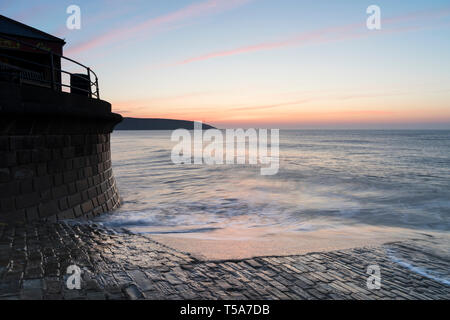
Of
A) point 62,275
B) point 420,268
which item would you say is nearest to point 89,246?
point 62,275

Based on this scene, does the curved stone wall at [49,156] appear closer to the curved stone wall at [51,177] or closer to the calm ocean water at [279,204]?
the curved stone wall at [51,177]

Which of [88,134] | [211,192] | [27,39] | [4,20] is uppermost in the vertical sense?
[4,20]

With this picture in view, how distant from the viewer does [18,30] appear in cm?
934

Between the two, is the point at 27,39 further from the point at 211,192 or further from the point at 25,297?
the point at 211,192

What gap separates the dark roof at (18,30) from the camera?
363 inches

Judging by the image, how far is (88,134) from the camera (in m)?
8.77

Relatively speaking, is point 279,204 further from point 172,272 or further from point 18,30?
point 18,30

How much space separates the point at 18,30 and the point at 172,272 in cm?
879

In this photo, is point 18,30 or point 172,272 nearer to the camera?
point 172,272

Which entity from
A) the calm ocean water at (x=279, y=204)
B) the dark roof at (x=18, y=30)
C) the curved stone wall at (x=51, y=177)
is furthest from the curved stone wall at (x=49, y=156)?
the dark roof at (x=18, y=30)

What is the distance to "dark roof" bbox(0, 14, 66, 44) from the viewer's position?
9211 mm

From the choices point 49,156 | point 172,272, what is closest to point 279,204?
point 49,156

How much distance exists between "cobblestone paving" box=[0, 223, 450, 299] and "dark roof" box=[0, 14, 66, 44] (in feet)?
20.0
